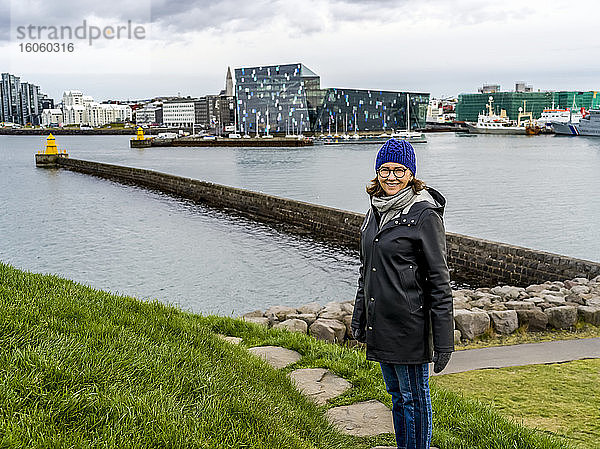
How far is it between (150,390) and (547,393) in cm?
339

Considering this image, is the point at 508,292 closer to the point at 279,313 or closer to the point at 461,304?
the point at 461,304

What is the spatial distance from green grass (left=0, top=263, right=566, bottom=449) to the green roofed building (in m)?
197

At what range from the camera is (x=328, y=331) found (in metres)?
7.76

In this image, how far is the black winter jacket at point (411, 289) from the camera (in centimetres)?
315

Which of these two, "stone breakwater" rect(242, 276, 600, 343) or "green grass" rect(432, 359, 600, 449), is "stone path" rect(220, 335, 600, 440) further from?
"stone breakwater" rect(242, 276, 600, 343)

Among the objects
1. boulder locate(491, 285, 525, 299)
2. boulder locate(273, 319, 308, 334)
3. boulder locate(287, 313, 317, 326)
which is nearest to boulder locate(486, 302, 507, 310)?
boulder locate(491, 285, 525, 299)

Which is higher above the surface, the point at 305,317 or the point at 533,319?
the point at 533,319

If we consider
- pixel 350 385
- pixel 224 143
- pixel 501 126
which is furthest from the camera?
pixel 501 126

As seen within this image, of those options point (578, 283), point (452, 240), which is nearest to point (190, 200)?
point (452, 240)

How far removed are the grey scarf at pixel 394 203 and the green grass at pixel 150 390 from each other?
1298 mm

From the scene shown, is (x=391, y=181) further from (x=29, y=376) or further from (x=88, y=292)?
(x=88, y=292)

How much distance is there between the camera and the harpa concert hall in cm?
12225

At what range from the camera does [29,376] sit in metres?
3.20

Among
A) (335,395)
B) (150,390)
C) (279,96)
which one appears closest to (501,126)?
(279,96)
